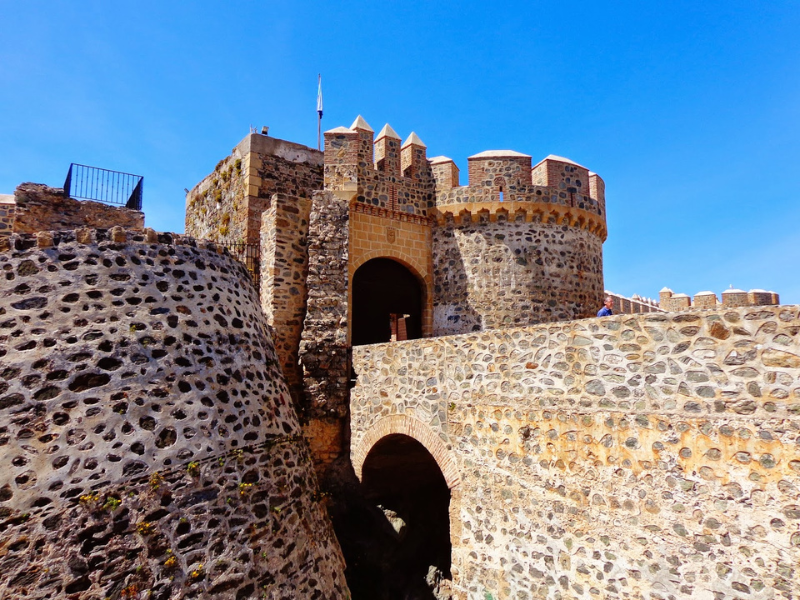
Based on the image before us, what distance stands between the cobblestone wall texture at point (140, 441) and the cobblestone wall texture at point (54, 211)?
8304 mm

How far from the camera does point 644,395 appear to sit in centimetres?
468

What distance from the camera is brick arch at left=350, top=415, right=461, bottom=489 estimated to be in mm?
7127

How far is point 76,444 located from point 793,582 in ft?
17.3

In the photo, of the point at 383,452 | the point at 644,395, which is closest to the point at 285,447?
the point at 644,395

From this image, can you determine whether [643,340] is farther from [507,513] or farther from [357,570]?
[357,570]

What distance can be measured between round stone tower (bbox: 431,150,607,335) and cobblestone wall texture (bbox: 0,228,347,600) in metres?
6.78

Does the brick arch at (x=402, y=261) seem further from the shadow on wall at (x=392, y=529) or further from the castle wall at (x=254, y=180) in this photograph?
the shadow on wall at (x=392, y=529)

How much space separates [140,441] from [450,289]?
833 cm

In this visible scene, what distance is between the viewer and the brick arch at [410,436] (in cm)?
713

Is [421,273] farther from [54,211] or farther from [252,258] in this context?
[54,211]

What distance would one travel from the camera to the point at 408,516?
33.5ft

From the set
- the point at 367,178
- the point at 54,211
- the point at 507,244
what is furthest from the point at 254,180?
the point at 507,244

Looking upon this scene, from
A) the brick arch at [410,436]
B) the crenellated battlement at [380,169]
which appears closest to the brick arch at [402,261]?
the crenellated battlement at [380,169]

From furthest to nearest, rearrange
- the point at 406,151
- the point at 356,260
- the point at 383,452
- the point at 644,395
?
the point at 406,151, the point at 356,260, the point at 383,452, the point at 644,395
